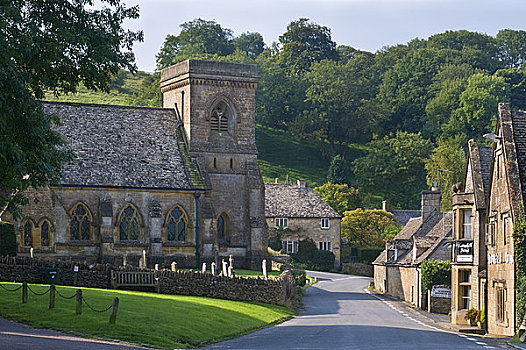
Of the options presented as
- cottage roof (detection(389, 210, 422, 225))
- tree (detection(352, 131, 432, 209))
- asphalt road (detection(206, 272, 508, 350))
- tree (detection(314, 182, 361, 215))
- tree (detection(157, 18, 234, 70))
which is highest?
tree (detection(157, 18, 234, 70))

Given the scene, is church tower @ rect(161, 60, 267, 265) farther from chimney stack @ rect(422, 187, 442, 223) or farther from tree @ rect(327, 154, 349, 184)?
tree @ rect(327, 154, 349, 184)

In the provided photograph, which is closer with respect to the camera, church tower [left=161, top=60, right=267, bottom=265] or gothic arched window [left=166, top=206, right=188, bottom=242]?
gothic arched window [left=166, top=206, right=188, bottom=242]

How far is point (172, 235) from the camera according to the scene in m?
64.0

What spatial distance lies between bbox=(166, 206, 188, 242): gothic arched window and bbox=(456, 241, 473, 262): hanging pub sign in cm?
2214

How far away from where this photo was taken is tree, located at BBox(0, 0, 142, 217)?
2719 cm

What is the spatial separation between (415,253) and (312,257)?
110ft

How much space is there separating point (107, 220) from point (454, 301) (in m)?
24.0

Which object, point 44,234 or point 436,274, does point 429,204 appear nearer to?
point 436,274

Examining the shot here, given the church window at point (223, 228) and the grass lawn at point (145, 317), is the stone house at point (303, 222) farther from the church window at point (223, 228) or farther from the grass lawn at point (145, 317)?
the grass lawn at point (145, 317)

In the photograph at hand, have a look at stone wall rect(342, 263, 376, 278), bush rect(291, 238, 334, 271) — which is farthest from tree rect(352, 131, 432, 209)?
bush rect(291, 238, 334, 271)

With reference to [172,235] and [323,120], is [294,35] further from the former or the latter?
[172,235]

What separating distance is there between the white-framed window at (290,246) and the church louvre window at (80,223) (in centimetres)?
4024

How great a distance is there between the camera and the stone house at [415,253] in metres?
62.5

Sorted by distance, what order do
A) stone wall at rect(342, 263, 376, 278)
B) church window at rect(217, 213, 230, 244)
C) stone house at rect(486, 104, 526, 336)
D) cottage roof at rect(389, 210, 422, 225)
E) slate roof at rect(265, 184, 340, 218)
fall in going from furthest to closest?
cottage roof at rect(389, 210, 422, 225) < slate roof at rect(265, 184, 340, 218) < stone wall at rect(342, 263, 376, 278) < church window at rect(217, 213, 230, 244) < stone house at rect(486, 104, 526, 336)
